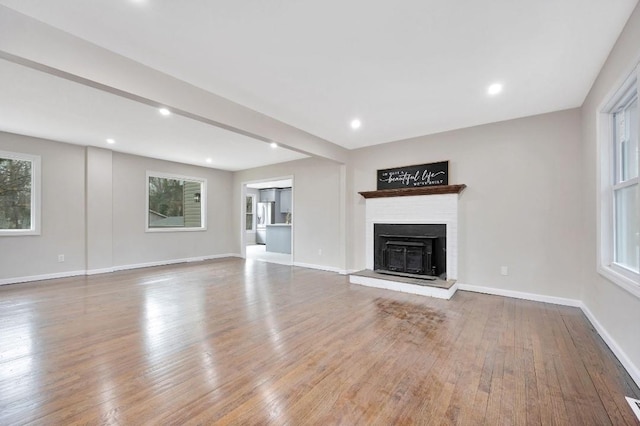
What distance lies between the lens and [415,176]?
4879 mm

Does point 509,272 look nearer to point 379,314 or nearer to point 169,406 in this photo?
point 379,314

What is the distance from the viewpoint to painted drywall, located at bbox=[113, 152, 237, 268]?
608 cm

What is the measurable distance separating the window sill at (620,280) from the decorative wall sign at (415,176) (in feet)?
7.41

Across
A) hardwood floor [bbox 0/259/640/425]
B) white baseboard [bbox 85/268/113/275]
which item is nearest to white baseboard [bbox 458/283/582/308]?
hardwood floor [bbox 0/259/640/425]

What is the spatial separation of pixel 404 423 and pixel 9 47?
11.6ft

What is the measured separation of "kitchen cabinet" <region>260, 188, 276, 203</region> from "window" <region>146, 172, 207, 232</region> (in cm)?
461

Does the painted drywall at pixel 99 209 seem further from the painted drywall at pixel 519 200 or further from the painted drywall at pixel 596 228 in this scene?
the painted drywall at pixel 596 228

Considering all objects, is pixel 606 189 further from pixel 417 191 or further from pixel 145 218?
pixel 145 218

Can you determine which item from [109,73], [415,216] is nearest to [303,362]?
[109,73]

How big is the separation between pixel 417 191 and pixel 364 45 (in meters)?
2.92

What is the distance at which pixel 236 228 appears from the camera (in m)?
8.26

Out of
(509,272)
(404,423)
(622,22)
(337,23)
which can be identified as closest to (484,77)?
(622,22)

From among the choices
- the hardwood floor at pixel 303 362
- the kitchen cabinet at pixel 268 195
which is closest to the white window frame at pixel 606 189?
the hardwood floor at pixel 303 362

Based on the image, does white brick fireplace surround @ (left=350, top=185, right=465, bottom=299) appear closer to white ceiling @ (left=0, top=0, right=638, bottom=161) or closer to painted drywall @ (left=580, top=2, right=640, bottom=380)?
painted drywall @ (left=580, top=2, right=640, bottom=380)
